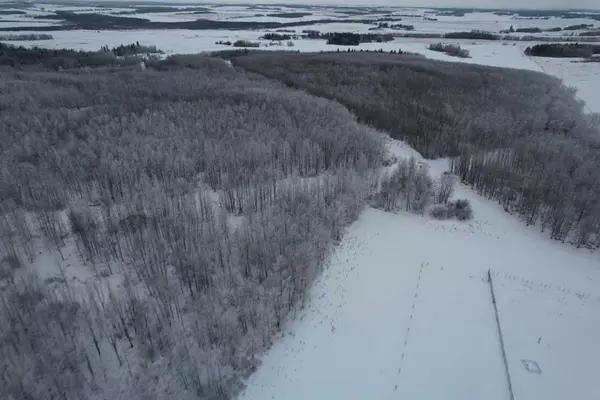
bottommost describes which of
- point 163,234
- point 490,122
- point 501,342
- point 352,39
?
point 501,342

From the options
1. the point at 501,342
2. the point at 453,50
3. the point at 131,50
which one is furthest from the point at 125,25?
the point at 501,342

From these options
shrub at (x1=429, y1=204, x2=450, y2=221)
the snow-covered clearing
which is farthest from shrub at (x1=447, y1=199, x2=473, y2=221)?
the snow-covered clearing

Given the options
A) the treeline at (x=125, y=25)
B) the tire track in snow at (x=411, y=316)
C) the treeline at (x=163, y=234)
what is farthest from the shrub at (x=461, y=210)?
the treeline at (x=125, y=25)

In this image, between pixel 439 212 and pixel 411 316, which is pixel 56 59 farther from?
pixel 411 316

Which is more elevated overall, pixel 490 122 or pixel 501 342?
pixel 490 122

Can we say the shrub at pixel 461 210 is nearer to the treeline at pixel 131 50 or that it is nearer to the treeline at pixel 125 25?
the treeline at pixel 131 50

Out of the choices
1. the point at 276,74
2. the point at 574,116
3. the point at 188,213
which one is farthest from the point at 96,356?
the point at 276,74

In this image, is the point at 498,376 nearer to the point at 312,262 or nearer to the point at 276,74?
the point at 312,262
